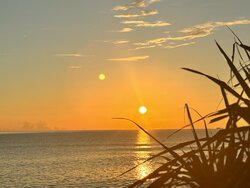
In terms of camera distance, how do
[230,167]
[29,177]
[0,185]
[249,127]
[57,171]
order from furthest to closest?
[57,171] → [29,177] → [0,185] → [230,167] → [249,127]

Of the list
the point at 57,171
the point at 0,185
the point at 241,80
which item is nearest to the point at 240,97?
the point at 241,80

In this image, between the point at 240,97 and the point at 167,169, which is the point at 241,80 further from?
the point at 167,169

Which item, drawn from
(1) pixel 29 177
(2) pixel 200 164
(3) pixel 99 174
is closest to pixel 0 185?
(1) pixel 29 177

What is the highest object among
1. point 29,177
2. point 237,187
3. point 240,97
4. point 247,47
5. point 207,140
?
point 29,177

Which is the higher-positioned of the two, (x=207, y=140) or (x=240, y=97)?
(x=240, y=97)

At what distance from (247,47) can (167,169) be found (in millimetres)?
525

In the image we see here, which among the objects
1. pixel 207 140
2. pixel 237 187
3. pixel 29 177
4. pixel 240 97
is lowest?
pixel 237 187

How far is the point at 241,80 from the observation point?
5.88 feet

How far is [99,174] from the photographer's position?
308 ft

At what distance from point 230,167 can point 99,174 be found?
307ft

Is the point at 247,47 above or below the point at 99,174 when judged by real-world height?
below

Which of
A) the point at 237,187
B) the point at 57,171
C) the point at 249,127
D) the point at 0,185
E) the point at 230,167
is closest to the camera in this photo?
the point at 237,187

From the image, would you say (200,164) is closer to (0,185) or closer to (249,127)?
(249,127)

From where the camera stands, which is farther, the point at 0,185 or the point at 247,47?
the point at 0,185
